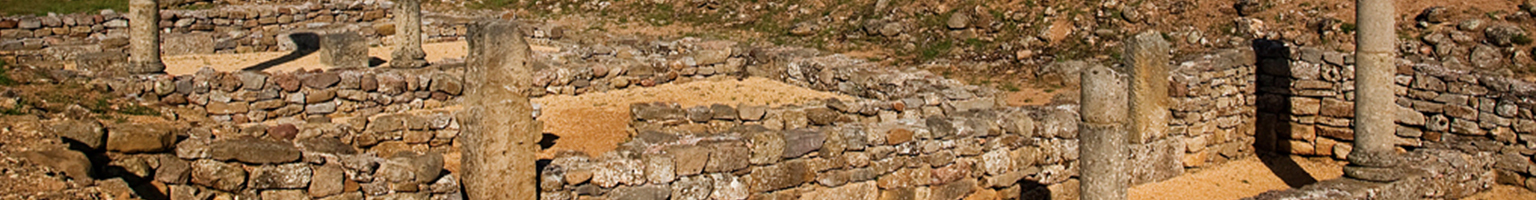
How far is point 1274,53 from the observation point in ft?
76.4

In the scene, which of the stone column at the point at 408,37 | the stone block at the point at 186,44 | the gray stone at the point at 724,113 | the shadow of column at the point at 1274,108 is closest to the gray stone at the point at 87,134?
the gray stone at the point at 724,113

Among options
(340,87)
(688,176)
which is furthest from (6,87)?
(688,176)

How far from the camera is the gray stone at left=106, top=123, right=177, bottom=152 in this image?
14844 millimetres

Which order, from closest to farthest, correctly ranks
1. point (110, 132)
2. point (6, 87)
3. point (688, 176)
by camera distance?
1. point (110, 132)
2. point (688, 176)
3. point (6, 87)

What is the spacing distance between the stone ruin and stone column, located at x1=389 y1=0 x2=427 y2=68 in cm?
75

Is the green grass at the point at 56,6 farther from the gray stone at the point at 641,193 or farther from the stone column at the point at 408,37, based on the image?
the gray stone at the point at 641,193

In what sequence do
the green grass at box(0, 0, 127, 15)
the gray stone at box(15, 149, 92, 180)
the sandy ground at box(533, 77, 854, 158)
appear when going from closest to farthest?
the gray stone at box(15, 149, 92, 180), the sandy ground at box(533, 77, 854, 158), the green grass at box(0, 0, 127, 15)

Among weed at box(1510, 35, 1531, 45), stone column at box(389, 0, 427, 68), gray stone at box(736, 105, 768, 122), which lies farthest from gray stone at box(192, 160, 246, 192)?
weed at box(1510, 35, 1531, 45)

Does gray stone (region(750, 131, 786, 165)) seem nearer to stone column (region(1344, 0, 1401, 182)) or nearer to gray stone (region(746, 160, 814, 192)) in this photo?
gray stone (region(746, 160, 814, 192))

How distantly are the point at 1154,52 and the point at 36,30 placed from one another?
19.3m

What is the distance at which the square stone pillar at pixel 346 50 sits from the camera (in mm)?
26984

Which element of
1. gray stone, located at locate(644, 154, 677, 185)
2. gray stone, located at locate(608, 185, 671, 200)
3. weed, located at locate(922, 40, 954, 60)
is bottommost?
gray stone, located at locate(608, 185, 671, 200)

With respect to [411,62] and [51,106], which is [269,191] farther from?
[411,62]

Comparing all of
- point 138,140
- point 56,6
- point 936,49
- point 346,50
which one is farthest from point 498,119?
point 56,6
